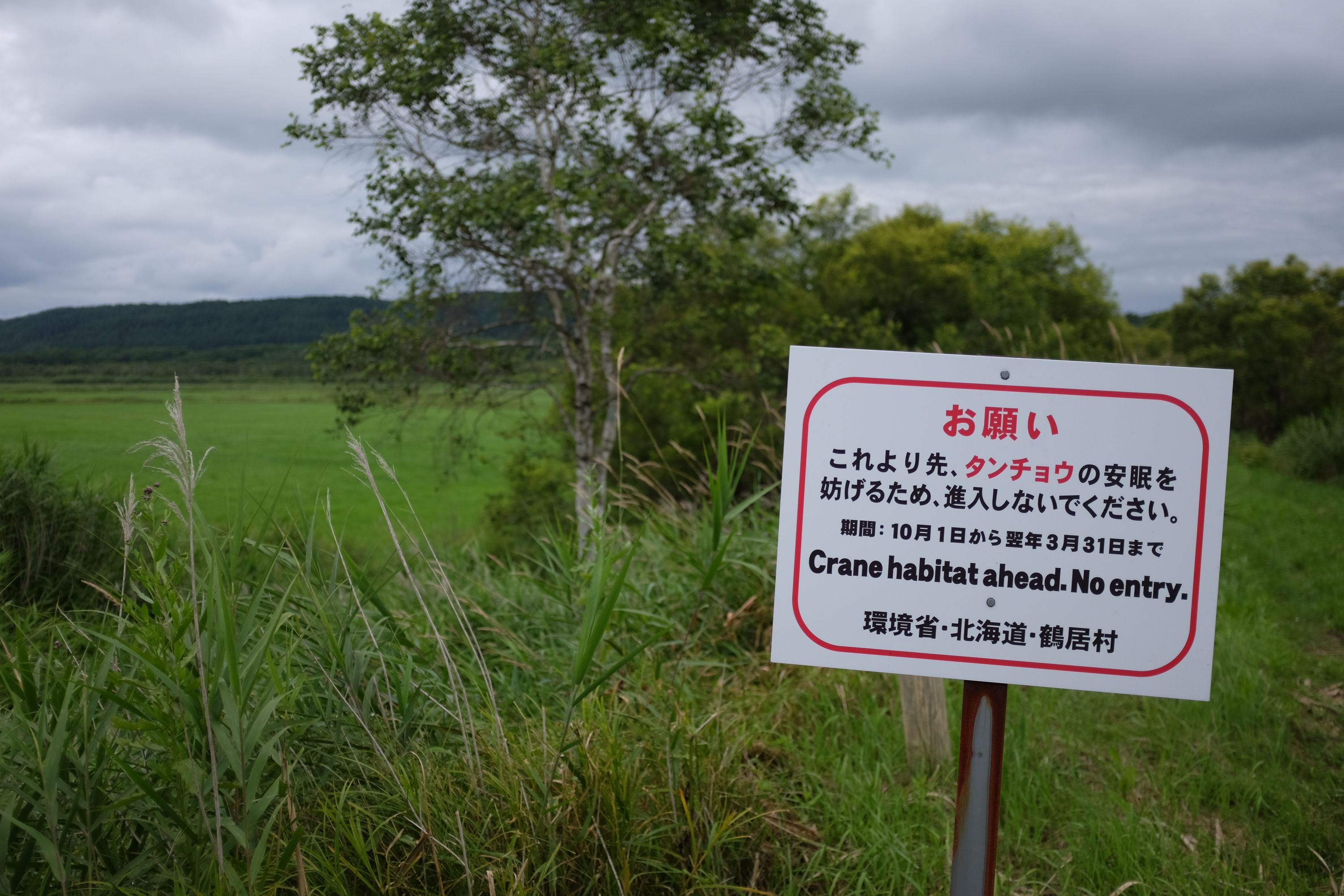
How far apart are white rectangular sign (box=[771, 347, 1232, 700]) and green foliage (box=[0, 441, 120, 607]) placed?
3377 mm

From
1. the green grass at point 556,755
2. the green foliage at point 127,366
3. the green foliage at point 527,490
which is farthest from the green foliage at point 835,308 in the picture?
the green foliage at point 127,366

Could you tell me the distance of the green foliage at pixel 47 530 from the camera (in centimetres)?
378

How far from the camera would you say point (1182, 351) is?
32250 mm

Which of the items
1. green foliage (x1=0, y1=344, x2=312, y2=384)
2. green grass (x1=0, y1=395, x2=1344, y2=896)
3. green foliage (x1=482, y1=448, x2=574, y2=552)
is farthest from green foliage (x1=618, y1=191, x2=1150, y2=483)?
green foliage (x1=0, y1=344, x2=312, y2=384)

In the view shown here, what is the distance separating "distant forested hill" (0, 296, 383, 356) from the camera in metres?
6.29

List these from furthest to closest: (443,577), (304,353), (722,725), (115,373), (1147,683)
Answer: (304,353), (115,373), (722,725), (443,577), (1147,683)

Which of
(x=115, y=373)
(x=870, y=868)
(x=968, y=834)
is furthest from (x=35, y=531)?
(x=968, y=834)

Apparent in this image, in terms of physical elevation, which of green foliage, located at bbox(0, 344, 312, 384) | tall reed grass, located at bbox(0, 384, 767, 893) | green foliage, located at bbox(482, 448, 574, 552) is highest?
green foliage, located at bbox(0, 344, 312, 384)

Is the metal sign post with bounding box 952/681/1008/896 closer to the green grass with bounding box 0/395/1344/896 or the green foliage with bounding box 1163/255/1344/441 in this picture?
the green grass with bounding box 0/395/1344/896

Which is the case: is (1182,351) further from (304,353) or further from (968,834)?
(968,834)

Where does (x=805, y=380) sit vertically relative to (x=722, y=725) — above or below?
above

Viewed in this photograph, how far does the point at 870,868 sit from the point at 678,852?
0.56 meters

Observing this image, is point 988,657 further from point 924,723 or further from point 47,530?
point 47,530

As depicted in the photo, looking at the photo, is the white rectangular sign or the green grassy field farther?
the green grassy field
